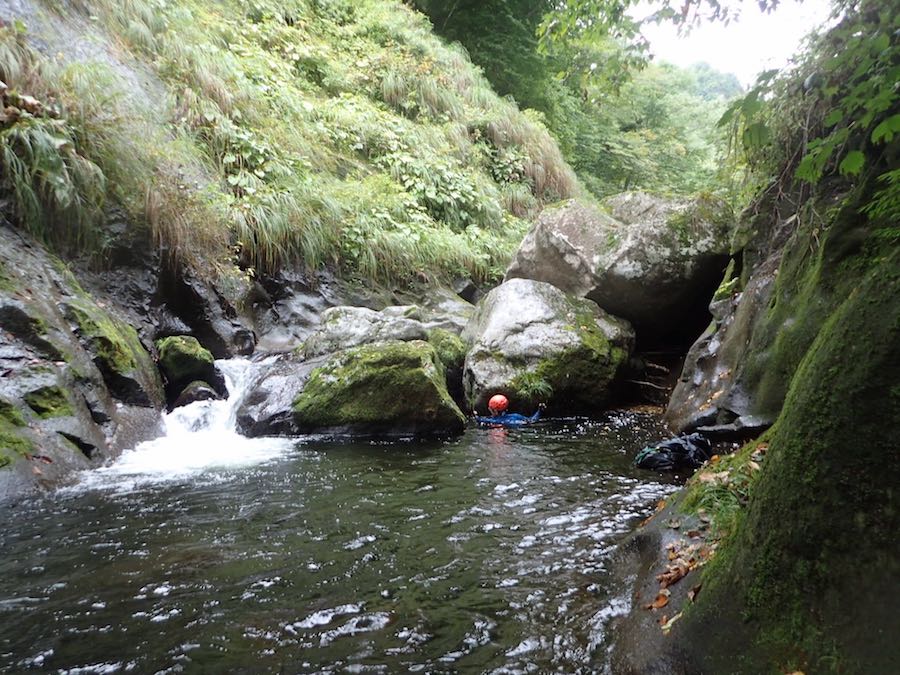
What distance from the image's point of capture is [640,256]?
800 cm

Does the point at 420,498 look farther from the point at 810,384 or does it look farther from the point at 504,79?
the point at 504,79

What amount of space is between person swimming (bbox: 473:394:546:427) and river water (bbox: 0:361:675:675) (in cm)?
189

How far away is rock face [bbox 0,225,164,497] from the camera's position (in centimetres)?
440

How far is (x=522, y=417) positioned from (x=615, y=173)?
15.3m

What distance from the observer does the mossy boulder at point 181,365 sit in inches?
269

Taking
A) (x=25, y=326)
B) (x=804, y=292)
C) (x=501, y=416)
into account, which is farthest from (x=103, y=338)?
(x=804, y=292)

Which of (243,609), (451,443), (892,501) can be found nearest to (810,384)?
(892,501)

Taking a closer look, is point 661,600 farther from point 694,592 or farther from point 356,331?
point 356,331

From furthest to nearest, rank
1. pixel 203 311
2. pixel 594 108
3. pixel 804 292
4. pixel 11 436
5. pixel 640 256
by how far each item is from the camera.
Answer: pixel 594 108 < pixel 640 256 < pixel 203 311 < pixel 804 292 < pixel 11 436

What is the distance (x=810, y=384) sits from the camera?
177 cm

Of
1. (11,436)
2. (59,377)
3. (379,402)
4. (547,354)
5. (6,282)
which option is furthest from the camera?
(547,354)

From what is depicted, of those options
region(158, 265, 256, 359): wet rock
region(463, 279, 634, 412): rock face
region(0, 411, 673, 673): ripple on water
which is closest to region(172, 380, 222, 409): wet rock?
region(158, 265, 256, 359): wet rock

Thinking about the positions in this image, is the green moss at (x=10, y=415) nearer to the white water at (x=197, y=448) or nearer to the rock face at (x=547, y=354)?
the white water at (x=197, y=448)

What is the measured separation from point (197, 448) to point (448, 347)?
3.73 meters
